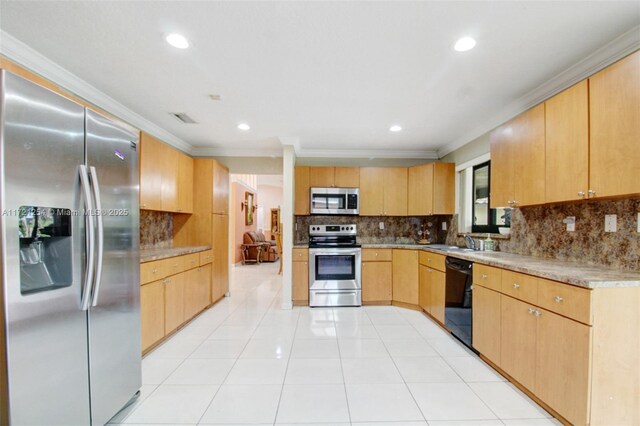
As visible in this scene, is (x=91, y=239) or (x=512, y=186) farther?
(x=512, y=186)

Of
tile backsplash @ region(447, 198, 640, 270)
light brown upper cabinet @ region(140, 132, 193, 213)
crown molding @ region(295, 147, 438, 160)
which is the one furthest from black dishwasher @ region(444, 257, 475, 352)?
light brown upper cabinet @ region(140, 132, 193, 213)

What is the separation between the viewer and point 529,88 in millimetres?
2428

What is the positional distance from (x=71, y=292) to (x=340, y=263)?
10.3ft

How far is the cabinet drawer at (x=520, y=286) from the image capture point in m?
1.86

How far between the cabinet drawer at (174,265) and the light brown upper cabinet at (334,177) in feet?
7.08

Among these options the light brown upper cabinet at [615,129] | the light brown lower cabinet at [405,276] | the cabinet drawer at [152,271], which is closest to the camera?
the light brown upper cabinet at [615,129]

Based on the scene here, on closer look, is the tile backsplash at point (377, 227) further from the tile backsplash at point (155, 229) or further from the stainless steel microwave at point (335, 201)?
the tile backsplash at point (155, 229)

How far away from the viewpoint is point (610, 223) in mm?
1902

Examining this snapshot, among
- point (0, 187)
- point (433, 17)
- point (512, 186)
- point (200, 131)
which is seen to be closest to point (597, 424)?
point (512, 186)

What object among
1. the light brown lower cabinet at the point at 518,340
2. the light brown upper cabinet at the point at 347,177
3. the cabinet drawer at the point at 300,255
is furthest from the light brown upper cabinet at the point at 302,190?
the light brown lower cabinet at the point at 518,340

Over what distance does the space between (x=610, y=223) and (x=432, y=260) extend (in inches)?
69.7

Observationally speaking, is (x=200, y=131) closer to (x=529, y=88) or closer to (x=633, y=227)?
(x=529, y=88)

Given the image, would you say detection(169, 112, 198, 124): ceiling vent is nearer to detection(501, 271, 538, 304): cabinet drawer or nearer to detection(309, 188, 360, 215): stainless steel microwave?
detection(309, 188, 360, 215): stainless steel microwave

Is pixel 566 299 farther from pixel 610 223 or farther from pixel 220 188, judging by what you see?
pixel 220 188
